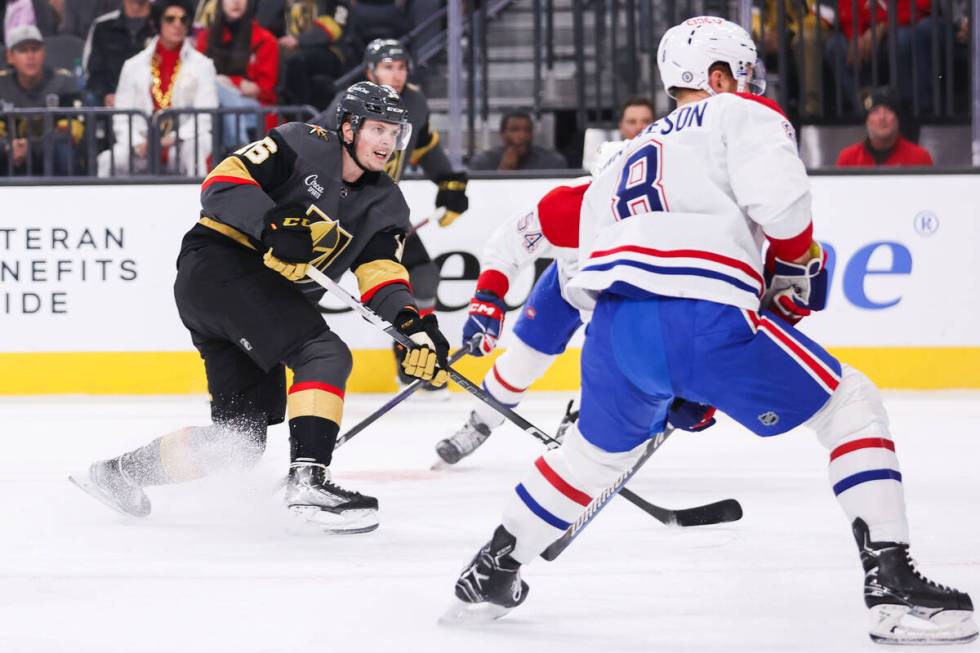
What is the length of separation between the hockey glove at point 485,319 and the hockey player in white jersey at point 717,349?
1.44m

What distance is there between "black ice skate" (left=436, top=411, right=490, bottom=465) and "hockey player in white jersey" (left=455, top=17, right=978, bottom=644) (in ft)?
5.48

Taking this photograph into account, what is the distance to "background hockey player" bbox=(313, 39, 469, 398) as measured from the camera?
533 centimetres

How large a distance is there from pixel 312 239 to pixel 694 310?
3.93 feet

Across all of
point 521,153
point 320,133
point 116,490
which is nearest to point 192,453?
point 116,490

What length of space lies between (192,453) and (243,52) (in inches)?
Answer: 155

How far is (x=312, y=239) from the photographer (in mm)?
3221

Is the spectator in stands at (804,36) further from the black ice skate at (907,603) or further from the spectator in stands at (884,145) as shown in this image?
the black ice skate at (907,603)

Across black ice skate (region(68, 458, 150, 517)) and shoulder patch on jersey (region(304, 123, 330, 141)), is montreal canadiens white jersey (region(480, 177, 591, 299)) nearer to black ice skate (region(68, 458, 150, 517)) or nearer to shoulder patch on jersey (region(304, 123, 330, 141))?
shoulder patch on jersey (region(304, 123, 330, 141))

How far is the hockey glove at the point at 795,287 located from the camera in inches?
92.2

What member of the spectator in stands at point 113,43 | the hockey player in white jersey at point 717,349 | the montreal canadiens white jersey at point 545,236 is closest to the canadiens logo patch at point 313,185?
the montreal canadiens white jersey at point 545,236

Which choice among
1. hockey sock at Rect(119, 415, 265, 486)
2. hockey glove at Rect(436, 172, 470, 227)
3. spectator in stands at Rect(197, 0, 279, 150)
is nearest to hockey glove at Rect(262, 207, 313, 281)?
hockey sock at Rect(119, 415, 265, 486)

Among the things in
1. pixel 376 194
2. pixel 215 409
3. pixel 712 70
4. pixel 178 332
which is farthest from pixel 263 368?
pixel 178 332

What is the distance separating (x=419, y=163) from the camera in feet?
18.5

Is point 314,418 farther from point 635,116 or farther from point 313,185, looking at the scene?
point 635,116
